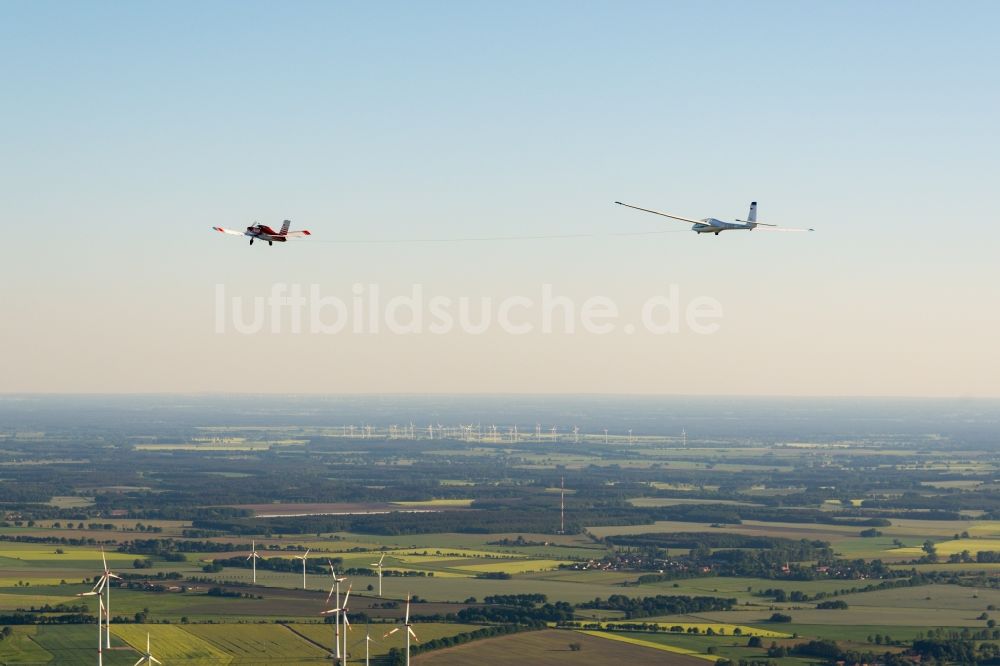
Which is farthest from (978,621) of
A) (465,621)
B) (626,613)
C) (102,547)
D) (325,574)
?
(102,547)

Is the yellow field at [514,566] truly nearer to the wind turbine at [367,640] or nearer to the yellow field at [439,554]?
the yellow field at [439,554]

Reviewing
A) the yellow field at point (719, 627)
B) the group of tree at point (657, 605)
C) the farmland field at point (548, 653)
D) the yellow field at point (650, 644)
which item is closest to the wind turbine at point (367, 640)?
the farmland field at point (548, 653)

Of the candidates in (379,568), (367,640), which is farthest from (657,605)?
(367,640)

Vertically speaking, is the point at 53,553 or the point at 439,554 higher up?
the point at 53,553

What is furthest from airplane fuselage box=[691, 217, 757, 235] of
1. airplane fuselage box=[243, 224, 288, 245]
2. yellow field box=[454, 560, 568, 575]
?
yellow field box=[454, 560, 568, 575]

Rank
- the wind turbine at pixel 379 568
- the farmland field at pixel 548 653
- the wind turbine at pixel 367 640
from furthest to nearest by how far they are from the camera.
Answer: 1. the wind turbine at pixel 379 568
2. the farmland field at pixel 548 653
3. the wind turbine at pixel 367 640

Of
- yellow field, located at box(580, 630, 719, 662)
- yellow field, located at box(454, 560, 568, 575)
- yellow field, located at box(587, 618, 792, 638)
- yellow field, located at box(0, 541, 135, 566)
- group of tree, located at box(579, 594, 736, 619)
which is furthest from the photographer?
yellow field, located at box(0, 541, 135, 566)

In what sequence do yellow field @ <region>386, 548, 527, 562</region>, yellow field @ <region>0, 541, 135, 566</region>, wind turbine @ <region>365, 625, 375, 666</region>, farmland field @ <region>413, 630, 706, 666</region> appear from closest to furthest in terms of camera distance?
wind turbine @ <region>365, 625, 375, 666</region>
farmland field @ <region>413, 630, 706, 666</region>
yellow field @ <region>0, 541, 135, 566</region>
yellow field @ <region>386, 548, 527, 562</region>

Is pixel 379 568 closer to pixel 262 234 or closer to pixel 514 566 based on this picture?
pixel 514 566

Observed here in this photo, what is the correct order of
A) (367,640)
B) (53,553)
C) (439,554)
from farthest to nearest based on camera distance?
1. (439,554)
2. (53,553)
3. (367,640)

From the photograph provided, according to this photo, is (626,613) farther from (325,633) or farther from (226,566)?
(226,566)

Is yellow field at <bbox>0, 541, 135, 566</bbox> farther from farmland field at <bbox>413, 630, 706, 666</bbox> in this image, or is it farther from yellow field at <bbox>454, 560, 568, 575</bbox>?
farmland field at <bbox>413, 630, 706, 666</bbox>
